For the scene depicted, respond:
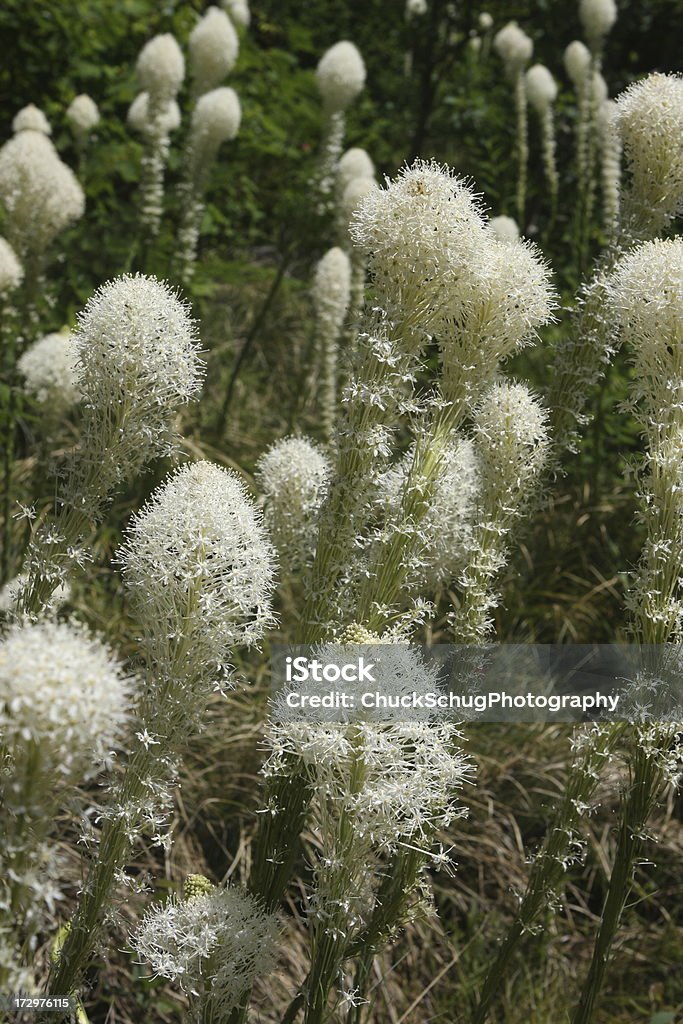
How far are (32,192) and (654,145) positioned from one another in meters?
2.55

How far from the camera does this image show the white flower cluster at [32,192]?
4047 millimetres

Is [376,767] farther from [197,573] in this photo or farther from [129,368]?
[129,368]

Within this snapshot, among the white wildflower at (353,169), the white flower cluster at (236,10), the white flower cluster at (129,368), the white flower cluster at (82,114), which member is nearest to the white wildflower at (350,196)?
the white wildflower at (353,169)

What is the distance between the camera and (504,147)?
353 inches

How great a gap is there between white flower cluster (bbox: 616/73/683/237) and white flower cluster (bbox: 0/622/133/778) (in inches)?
79.1

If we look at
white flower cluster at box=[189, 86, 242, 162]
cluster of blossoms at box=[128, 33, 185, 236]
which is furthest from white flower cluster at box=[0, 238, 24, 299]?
white flower cluster at box=[189, 86, 242, 162]

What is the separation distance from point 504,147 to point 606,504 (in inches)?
190

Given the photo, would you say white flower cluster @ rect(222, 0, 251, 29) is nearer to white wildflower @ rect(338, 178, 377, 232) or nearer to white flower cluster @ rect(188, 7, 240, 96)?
white flower cluster @ rect(188, 7, 240, 96)

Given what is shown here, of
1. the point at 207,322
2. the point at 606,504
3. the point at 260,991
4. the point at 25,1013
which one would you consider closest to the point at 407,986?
the point at 260,991

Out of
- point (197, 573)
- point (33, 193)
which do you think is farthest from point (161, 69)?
point (197, 573)

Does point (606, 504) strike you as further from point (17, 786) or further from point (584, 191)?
point (17, 786)

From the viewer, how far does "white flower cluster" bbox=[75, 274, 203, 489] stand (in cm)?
216

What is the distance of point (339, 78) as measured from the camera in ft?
17.7

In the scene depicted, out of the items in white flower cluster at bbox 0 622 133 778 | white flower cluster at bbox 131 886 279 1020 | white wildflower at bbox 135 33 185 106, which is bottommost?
white flower cluster at bbox 131 886 279 1020
